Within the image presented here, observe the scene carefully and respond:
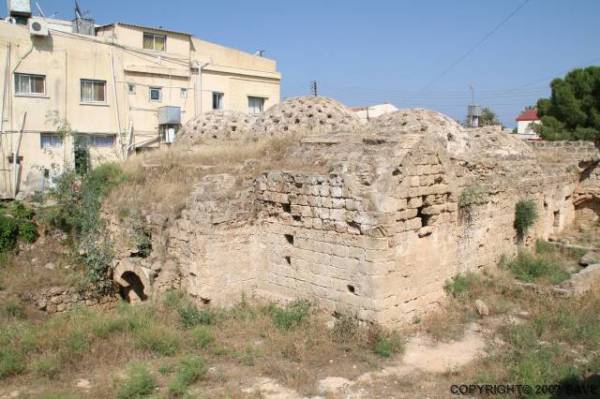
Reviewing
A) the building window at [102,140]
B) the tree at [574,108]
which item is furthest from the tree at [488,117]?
the building window at [102,140]

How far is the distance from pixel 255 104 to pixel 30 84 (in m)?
10.1

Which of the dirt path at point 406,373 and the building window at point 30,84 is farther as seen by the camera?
the building window at point 30,84

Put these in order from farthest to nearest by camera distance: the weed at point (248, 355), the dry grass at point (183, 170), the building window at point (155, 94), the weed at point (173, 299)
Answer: the building window at point (155, 94) → the dry grass at point (183, 170) → the weed at point (173, 299) → the weed at point (248, 355)

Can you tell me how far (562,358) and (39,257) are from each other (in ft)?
33.0


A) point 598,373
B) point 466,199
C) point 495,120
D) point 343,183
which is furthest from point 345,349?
point 495,120

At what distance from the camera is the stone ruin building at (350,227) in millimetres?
7305

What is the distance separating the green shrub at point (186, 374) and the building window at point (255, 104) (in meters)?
20.1

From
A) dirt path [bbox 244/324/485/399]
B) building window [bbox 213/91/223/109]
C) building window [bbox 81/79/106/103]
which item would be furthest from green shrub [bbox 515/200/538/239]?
building window [bbox 213/91/223/109]

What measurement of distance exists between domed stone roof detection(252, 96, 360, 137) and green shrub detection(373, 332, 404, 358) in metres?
5.25

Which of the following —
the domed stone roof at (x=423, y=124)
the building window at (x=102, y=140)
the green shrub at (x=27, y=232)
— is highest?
the building window at (x=102, y=140)

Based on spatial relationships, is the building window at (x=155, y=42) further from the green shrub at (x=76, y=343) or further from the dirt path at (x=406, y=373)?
the dirt path at (x=406, y=373)

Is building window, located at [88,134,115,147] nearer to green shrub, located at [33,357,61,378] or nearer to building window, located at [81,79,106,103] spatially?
building window, located at [81,79,106,103]

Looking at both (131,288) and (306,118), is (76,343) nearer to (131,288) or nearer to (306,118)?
(131,288)

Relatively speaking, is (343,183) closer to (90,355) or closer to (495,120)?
(90,355)
